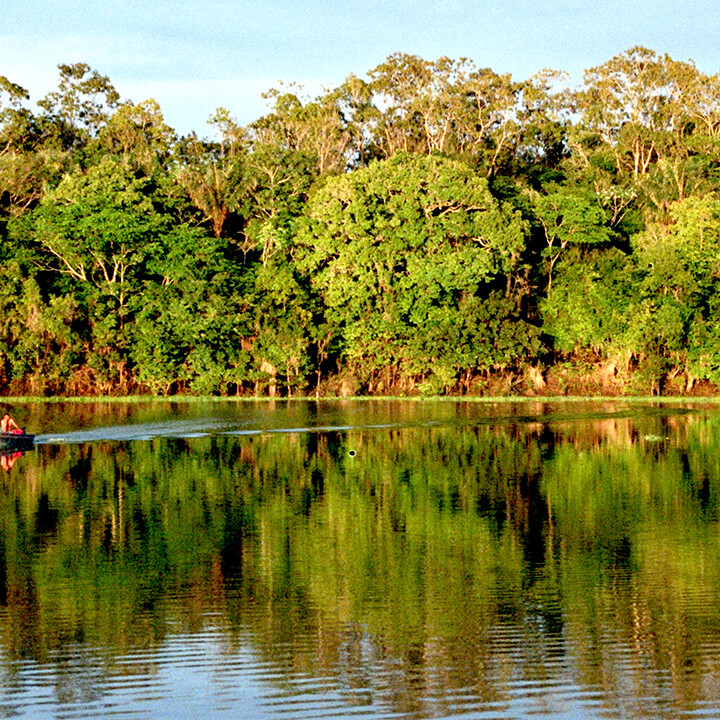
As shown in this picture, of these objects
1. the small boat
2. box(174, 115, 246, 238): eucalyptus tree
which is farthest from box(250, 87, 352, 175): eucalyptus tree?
the small boat

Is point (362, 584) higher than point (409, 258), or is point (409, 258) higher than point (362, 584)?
point (409, 258)

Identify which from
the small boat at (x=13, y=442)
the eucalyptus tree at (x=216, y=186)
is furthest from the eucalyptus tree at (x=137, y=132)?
the small boat at (x=13, y=442)

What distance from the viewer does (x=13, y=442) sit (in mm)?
35031

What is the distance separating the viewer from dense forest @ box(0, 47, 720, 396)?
194 ft

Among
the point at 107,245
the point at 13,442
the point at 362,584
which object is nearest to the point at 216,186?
the point at 107,245

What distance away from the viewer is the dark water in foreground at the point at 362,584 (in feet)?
36.0

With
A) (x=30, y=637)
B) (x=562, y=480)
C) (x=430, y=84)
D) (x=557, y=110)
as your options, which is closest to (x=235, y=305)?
(x=430, y=84)

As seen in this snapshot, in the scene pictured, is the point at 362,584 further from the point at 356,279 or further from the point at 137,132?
the point at 137,132

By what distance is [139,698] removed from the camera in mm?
10812

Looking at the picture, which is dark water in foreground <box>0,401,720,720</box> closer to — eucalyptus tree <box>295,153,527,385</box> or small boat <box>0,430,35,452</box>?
small boat <box>0,430,35,452</box>

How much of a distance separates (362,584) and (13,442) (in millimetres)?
21348

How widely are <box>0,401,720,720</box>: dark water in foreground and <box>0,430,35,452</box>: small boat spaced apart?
1356 millimetres

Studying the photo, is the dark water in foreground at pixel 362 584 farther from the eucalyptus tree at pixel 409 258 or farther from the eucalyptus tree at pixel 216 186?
the eucalyptus tree at pixel 216 186

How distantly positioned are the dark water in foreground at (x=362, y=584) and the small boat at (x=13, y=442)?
1356mm
